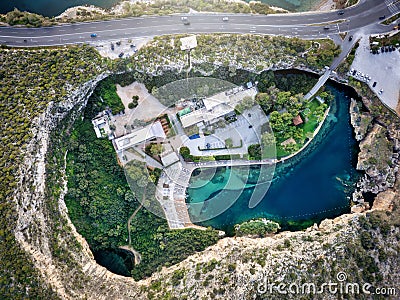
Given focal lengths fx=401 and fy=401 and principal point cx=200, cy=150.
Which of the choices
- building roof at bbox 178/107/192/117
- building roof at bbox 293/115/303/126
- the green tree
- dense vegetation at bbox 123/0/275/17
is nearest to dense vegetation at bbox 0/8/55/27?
dense vegetation at bbox 123/0/275/17

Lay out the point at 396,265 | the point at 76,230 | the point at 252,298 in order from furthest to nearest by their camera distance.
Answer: the point at 76,230 < the point at 396,265 < the point at 252,298

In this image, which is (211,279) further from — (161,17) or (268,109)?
(161,17)

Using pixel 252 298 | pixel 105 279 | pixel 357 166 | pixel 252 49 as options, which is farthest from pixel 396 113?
pixel 105 279

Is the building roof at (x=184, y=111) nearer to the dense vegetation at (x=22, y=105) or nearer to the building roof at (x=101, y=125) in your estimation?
the building roof at (x=101, y=125)

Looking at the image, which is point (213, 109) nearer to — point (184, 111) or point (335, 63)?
point (184, 111)

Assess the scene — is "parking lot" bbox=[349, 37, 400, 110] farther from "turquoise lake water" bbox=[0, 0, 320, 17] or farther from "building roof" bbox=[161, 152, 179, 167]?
"building roof" bbox=[161, 152, 179, 167]

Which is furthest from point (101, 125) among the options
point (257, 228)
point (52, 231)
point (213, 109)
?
point (257, 228)
